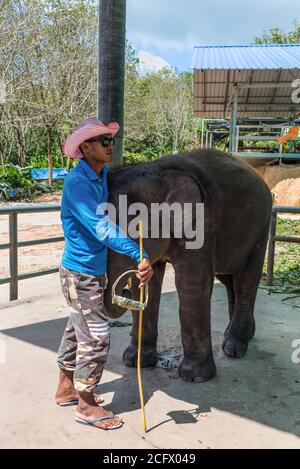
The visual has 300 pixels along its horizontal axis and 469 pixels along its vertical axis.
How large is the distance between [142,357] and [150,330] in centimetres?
21

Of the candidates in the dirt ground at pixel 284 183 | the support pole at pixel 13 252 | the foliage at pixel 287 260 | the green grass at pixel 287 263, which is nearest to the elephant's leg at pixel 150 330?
the support pole at pixel 13 252

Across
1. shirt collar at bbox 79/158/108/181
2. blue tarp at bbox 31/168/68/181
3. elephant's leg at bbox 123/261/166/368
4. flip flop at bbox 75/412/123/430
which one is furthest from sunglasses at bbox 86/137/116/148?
blue tarp at bbox 31/168/68/181

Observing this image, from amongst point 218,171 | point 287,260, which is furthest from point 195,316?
point 287,260

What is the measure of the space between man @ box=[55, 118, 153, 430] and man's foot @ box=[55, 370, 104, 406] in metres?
0.22

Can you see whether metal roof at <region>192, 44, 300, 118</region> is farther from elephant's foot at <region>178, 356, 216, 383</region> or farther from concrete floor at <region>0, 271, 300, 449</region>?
elephant's foot at <region>178, 356, 216, 383</region>

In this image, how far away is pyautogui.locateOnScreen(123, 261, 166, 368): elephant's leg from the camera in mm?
3541

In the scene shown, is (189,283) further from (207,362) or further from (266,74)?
(266,74)

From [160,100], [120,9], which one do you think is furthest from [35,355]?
[160,100]

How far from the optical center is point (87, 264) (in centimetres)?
266

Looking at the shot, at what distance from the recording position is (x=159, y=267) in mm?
3574

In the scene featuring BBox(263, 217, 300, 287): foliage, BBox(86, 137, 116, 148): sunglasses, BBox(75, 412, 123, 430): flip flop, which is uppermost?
BBox(86, 137, 116, 148): sunglasses

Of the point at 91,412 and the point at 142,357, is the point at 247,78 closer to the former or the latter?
the point at 142,357

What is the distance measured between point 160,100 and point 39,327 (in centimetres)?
3085

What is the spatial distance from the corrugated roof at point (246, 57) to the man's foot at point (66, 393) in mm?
9960
